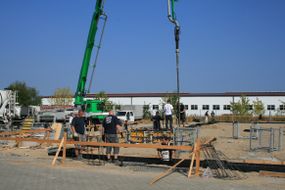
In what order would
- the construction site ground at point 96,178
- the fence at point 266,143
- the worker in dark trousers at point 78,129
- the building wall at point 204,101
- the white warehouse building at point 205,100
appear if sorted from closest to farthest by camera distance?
the construction site ground at point 96,178 → the worker in dark trousers at point 78,129 → the fence at point 266,143 → the white warehouse building at point 205,100 → the building wall at point 204,101

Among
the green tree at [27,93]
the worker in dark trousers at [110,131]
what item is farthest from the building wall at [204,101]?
the worker in dark trousers at [110,131]

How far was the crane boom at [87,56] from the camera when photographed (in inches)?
1178

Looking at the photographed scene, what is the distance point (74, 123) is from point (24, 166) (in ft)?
8.75

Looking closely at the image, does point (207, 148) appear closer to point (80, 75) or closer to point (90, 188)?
point (90, 188)

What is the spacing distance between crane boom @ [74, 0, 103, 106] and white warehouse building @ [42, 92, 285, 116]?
153ft

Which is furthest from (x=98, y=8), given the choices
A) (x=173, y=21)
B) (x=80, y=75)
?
(x=173, y=21)

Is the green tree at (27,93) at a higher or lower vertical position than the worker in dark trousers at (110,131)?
higher

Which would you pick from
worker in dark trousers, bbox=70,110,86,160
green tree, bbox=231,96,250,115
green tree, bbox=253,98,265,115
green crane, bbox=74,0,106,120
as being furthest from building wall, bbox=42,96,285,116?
worker in dark trousers, bbox=70,110,86,160

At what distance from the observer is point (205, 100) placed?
82125 millimetres

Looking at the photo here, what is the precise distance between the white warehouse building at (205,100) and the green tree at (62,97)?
4.01 meters

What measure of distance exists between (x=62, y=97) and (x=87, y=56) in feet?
168

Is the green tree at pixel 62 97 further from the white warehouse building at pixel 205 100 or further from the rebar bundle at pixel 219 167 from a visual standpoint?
the rebar bundle at pixel 219 167

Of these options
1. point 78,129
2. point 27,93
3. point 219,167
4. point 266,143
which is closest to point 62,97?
point 27,93

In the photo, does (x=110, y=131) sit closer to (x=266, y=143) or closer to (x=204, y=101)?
(x=266, y=143)
